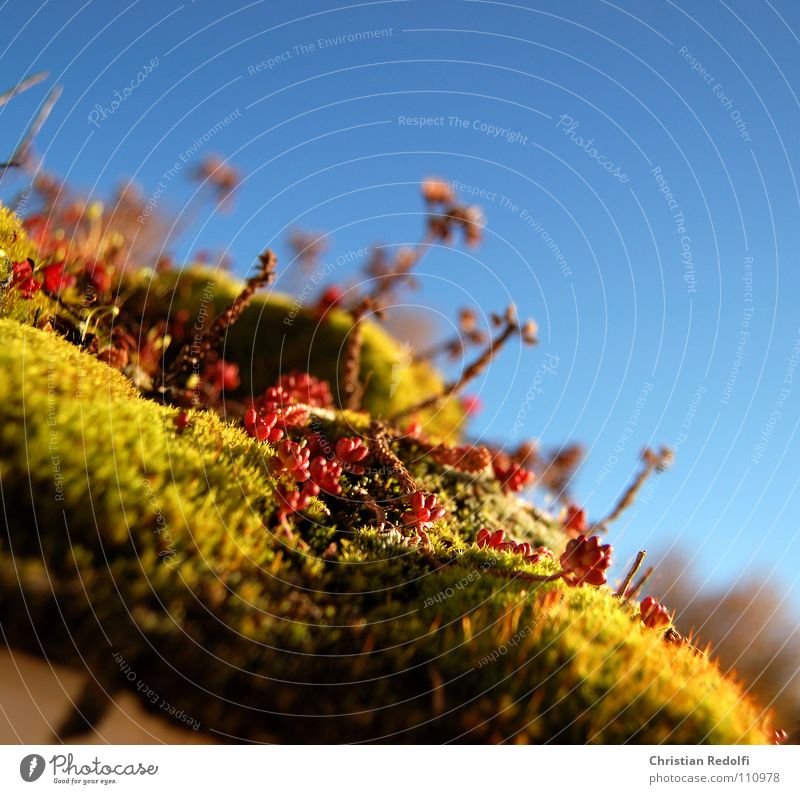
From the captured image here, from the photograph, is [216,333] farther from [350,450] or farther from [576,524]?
[576,524]

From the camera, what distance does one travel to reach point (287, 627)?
2.11m

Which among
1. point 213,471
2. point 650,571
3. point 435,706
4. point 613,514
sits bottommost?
point 435,706

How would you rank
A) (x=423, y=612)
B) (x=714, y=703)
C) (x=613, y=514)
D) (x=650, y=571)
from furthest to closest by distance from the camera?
(x=613, y=514)
(x=650, y=571)
(x=423, y=612)
(x=714, y=703)

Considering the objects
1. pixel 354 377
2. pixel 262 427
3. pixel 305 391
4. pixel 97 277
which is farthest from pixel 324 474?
pixel 354 377

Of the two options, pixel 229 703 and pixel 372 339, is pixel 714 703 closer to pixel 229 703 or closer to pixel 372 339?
pixel 229 703

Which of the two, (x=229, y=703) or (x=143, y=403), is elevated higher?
(x=143, y=403)

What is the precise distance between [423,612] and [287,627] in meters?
0.59

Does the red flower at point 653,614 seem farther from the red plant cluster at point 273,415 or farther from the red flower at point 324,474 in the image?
the red plant cluster at point 273,415

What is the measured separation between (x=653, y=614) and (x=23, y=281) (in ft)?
12.0

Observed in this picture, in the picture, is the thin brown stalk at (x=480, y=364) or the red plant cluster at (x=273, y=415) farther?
the thin brown stalk at (x=480, y=364)

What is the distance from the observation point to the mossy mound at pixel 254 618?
1.91m

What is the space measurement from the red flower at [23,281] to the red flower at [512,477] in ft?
10.5

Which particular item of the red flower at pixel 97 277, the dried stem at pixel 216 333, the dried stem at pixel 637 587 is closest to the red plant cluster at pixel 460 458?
the dried stem at pixel 637 587
